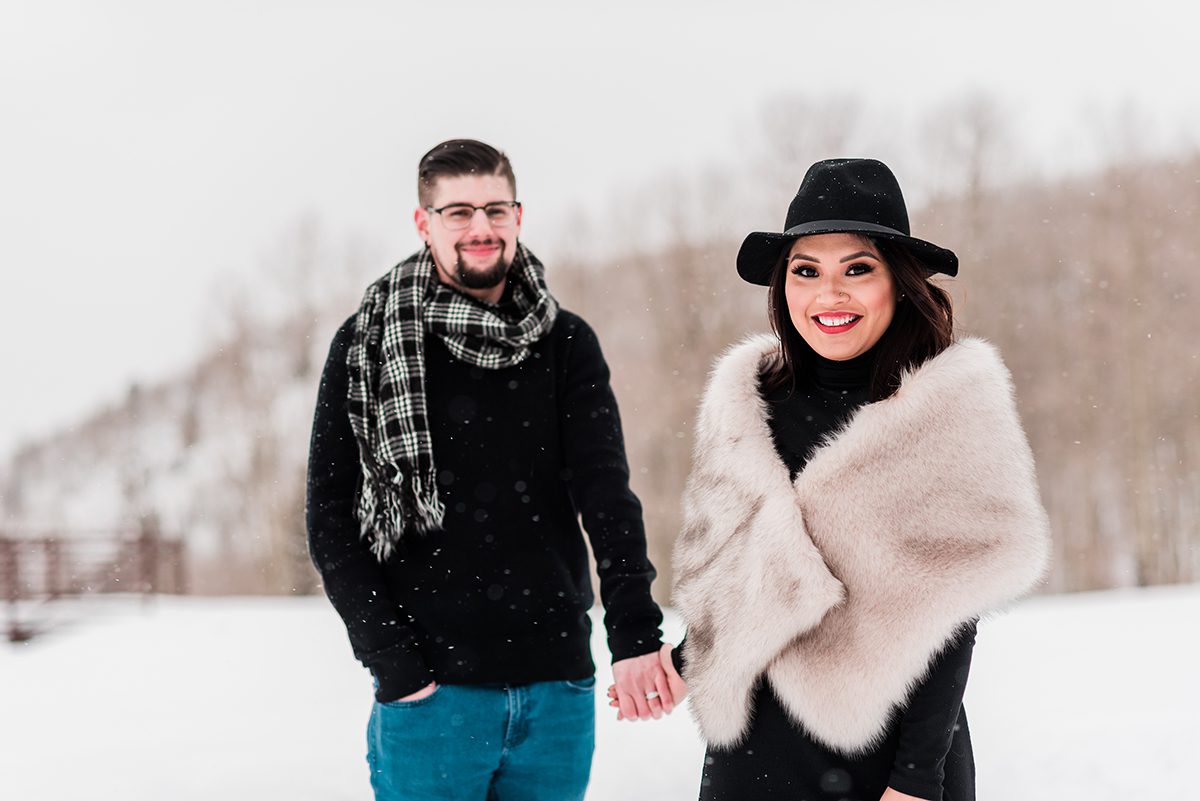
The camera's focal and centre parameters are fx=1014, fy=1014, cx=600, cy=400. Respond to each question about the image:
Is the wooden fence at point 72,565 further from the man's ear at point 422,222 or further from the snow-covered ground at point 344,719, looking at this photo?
the man's ear at point 422,222

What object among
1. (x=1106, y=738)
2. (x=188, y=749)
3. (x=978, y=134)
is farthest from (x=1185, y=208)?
(x=188, y=749)

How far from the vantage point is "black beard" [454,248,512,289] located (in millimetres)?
2523

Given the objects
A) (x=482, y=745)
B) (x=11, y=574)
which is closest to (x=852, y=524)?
(x=482, y=745)

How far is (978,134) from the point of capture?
17984 millimetres

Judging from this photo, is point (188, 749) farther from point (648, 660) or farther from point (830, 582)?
point (830, 582)

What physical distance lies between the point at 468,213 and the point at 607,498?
776 millimetres

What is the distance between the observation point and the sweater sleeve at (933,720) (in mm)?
1722

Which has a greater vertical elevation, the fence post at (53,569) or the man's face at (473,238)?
the man's face at (473,238)

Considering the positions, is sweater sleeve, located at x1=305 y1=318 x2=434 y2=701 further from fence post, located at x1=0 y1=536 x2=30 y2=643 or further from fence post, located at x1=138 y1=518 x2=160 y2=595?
fence post, located at x1=0 y1=536 x2=30 y2=643

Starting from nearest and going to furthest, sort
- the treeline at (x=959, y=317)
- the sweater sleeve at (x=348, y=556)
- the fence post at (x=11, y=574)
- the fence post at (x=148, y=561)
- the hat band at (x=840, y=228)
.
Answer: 1. the hat band at (x=840, y=228)
2. the sweater sleeve at (x=348, y=556)
3. the fence post at (x=11, y=574)
4. the fence post at (x=148, y=561)
5. the treeline at (x=959, y=317)

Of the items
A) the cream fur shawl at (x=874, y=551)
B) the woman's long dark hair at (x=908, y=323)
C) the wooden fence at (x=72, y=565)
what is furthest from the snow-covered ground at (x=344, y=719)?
the wooden fence at (x=72, y=565)

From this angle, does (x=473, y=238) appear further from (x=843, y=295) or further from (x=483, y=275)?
(x=843, y=295)

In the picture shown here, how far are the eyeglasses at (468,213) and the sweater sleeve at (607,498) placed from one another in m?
0.34

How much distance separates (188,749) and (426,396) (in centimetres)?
383
